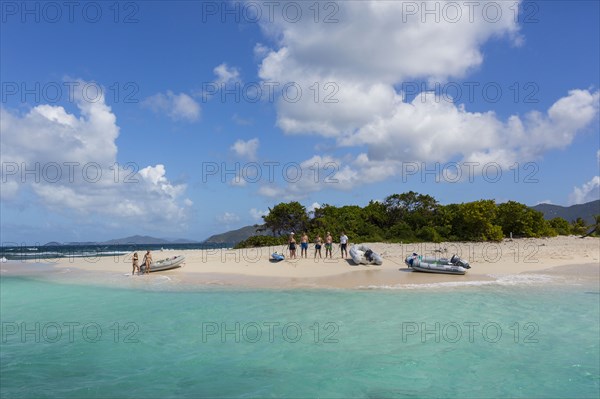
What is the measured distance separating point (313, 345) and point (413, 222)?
29572 millimetres

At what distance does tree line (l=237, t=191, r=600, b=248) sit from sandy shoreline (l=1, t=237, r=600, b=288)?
2.65 m

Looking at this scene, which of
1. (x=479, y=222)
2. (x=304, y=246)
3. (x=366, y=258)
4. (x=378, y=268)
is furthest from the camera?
(x=479, y=222)

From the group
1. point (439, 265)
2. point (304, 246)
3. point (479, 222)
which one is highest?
point (479, 222)

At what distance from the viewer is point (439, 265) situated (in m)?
21.8

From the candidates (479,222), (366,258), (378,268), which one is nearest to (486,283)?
(378,268)

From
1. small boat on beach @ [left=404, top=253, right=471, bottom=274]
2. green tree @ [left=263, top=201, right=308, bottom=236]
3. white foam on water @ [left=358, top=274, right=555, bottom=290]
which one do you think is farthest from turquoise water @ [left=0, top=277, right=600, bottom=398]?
green tree @ [left=263, top=201, right=308, bottom=236]

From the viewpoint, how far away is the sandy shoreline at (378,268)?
67.9 feet

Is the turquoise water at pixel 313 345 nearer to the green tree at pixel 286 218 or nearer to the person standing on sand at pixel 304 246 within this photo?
the person standing on sand at pixel 304 246

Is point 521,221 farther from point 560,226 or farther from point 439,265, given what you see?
point 439,265

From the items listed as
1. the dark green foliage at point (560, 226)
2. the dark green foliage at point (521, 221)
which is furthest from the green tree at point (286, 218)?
the dark green foliage at point (560, 226)

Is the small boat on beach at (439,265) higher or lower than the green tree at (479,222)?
lower

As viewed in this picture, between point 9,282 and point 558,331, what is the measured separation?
28539mm

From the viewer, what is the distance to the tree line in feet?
113

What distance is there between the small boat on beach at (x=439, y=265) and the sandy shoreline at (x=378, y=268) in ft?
1.08
